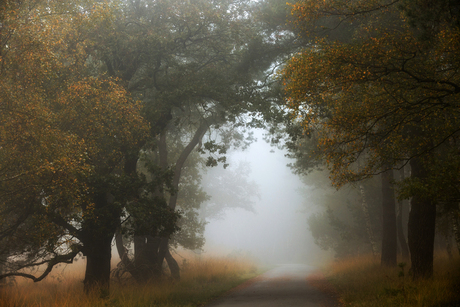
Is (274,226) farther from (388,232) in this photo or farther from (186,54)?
(186,54)

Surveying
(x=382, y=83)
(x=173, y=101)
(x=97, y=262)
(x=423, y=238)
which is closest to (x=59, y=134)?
(x=173, y=101)

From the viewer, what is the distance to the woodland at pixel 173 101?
25.4ft

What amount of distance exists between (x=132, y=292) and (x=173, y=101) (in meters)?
6.62

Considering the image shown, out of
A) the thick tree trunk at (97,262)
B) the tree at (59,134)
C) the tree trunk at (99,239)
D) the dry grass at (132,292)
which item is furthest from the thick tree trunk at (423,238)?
the thick tree trunk at (97,262)

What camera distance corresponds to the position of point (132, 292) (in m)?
10.5

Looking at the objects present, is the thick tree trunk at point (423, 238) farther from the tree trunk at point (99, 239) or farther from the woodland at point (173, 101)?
the tree trunk at point (99, 239)

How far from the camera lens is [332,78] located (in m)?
7.95

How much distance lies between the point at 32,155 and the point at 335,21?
10.5m

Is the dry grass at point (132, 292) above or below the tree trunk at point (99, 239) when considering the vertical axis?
below

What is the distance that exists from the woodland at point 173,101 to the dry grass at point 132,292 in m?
0.80

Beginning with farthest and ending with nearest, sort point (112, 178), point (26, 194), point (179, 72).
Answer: point (179, 72) → point (112, 178) → point (26, 194)

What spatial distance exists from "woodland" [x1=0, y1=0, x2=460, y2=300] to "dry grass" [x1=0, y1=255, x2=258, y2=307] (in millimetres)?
796

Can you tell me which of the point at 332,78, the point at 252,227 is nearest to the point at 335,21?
the point at 332,78

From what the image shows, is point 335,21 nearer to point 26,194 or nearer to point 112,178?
point 112,178
